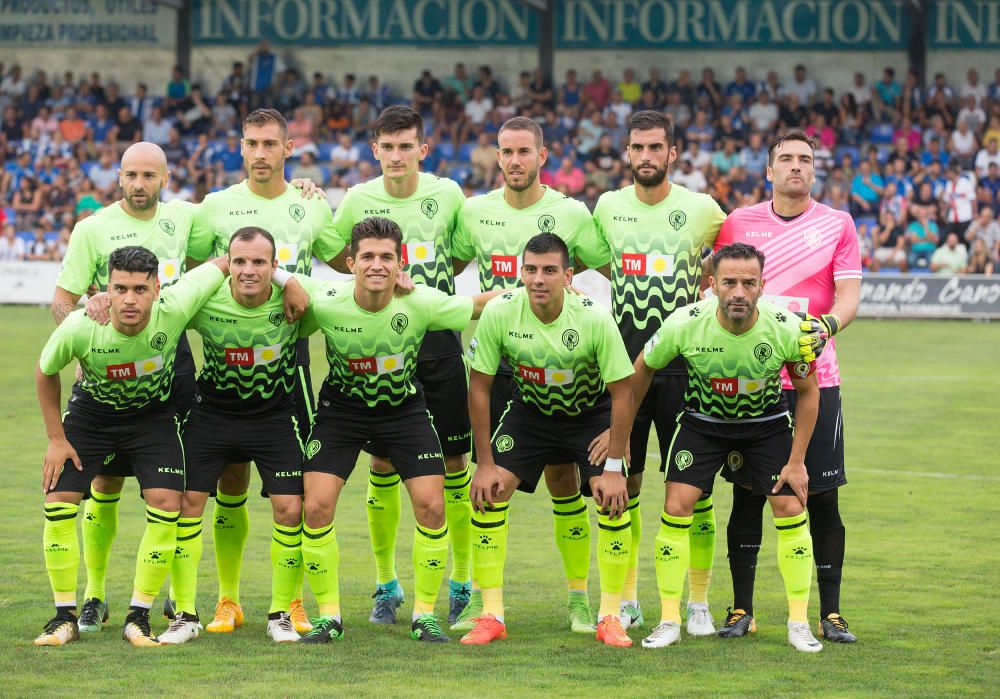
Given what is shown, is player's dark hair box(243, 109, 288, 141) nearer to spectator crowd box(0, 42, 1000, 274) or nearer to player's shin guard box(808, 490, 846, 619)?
player's shin guard box(808, 490, 846, 619)

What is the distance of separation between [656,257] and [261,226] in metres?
2.00

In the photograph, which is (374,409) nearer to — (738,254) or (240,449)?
(240,449)

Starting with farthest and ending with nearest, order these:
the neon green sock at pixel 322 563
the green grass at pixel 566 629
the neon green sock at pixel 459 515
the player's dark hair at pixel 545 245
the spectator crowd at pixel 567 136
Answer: the spectator crowd at pixel 567 136 → the neon green sock at pixel 459 515 → the neon green sock at pixel 322 563 → the player's dark hair at pixel 545 245 → the green grass at pixel 566 629

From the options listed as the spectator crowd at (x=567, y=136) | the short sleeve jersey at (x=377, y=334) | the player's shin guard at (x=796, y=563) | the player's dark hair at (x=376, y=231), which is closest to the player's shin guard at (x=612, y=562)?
the player's shin guard at (x=796, y=563)

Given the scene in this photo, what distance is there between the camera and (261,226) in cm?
766

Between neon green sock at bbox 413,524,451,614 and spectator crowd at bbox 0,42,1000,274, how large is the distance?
20.8 metres

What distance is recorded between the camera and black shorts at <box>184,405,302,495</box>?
281 inches

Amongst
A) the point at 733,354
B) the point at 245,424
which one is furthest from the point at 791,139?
the point at 245,424

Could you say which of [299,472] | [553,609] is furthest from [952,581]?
[299,472]

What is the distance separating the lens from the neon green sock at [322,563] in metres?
7.06

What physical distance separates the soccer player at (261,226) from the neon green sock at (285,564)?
0.37 metres

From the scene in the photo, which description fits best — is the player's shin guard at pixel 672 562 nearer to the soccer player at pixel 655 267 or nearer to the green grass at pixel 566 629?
the green grass at pixel 566 629

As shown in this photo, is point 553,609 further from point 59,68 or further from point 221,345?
point 59,68

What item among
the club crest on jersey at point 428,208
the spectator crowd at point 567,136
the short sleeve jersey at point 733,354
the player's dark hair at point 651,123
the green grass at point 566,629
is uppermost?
the spectator crowd at point 567,136
